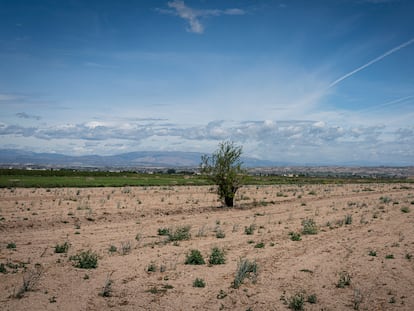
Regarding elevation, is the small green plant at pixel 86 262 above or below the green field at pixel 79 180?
below

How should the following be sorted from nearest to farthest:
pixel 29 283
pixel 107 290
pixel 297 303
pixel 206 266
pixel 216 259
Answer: pixel 297 303 → pixel 107 290 → pixel 29 283 → pixel 206 266 → pixel 216 259

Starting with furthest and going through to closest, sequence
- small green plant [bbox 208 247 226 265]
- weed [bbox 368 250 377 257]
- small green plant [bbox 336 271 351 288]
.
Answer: weed [bbox 368 250 377 257], small green plant [bbox 208 247 226 265], small green plant [bbox 336 271 351 288]

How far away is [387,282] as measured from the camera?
1138cm

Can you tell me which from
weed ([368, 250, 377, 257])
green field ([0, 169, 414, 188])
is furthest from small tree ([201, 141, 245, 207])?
weed ([368, 250, 377, 257])

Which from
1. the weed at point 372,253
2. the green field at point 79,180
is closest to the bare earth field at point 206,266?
the weed at point 372,253

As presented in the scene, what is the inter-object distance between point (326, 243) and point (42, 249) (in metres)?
11.9

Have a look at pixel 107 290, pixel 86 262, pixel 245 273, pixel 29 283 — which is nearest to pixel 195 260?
pixel 245 273

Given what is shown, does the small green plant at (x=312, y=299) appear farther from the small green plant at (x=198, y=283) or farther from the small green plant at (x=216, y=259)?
the small green plant at (x=216, y=259)

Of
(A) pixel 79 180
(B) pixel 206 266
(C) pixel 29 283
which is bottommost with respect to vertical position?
(B) pixel 206 266

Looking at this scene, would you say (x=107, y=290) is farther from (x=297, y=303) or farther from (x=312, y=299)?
(x=312, y=299)

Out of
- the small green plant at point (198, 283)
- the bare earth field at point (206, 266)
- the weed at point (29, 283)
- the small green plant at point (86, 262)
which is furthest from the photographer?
the small green plant at point (86, 262)

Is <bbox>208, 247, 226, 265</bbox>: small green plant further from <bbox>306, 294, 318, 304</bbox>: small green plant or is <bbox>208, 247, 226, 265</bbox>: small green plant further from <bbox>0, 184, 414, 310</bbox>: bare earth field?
<bbox>306, 294, 318, 304</bbox>: small green plant

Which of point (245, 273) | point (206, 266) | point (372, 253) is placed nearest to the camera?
point (245, 273)

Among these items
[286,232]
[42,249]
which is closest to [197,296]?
[42,249]
